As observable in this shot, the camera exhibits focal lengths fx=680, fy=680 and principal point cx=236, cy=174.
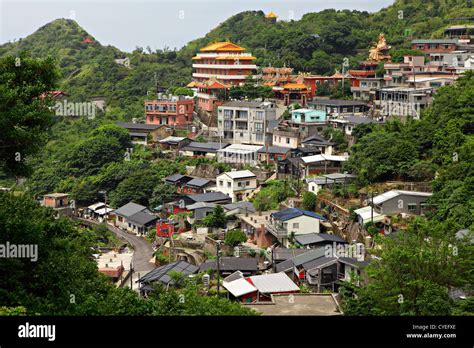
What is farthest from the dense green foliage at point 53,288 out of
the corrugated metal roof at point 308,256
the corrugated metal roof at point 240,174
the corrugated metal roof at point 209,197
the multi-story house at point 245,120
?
the multi-story house at point 245,120

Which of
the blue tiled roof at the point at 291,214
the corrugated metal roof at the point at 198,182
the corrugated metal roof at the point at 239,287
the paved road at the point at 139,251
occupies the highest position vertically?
the corrugated metal roof at the point at 198,182

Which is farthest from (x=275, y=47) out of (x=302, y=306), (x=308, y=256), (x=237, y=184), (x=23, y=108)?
(x=23, y=108)

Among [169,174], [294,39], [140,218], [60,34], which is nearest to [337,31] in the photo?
[294,39]

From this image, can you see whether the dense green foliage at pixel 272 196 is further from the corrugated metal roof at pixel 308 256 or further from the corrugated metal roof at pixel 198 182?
the corrugated metal roof at pixel 308 256

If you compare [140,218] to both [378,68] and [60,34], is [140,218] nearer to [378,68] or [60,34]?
[378,68]

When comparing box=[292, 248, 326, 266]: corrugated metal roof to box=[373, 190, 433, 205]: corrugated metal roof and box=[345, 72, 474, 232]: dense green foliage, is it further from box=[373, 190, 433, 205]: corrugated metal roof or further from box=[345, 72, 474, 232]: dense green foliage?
box=[345, 72, 474, 232]: dense green foliage

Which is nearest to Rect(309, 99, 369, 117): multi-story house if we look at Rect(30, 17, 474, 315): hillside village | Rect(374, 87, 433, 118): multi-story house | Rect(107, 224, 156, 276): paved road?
Rect(30, 17, 474, 315): hillside village

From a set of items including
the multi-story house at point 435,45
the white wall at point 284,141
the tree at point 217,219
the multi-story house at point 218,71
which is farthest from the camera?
the multi-story house at point 218,71
